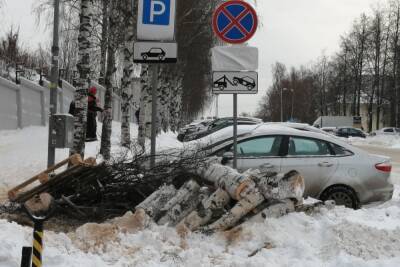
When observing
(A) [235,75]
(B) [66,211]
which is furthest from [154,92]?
(B) [66,211]

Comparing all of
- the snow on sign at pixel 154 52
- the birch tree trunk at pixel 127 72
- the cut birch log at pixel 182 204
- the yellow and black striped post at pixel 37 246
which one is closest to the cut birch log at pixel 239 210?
the cut birch log at pixel 182 204

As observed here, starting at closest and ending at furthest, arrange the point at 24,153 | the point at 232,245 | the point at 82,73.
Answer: the point at 232,245 → the point at 82,73 → the point at 24,153

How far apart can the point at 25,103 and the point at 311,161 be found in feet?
58.3

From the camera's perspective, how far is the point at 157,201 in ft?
20.4

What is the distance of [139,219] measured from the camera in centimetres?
565

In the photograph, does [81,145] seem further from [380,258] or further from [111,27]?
[380,258]

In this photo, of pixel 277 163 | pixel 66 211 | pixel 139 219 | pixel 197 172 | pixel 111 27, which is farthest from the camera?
pixel 111 27

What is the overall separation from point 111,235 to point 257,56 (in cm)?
344

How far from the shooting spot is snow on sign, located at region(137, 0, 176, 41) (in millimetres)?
7066

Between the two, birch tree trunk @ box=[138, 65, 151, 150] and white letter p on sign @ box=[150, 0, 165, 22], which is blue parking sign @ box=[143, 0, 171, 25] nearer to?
white letter p on sign @ box=[150, 0, 165, 22]

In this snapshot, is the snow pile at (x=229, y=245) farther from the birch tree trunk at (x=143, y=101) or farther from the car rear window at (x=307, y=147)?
the birch tree trunk at (x=143, y=101)

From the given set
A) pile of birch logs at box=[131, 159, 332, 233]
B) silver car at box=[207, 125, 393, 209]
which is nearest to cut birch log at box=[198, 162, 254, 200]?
pile of birch logs at box=[131, 159, 332, 233]

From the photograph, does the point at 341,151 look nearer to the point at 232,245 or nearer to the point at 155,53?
the point at 155,53

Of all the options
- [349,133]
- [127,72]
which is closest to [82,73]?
[127,72]
